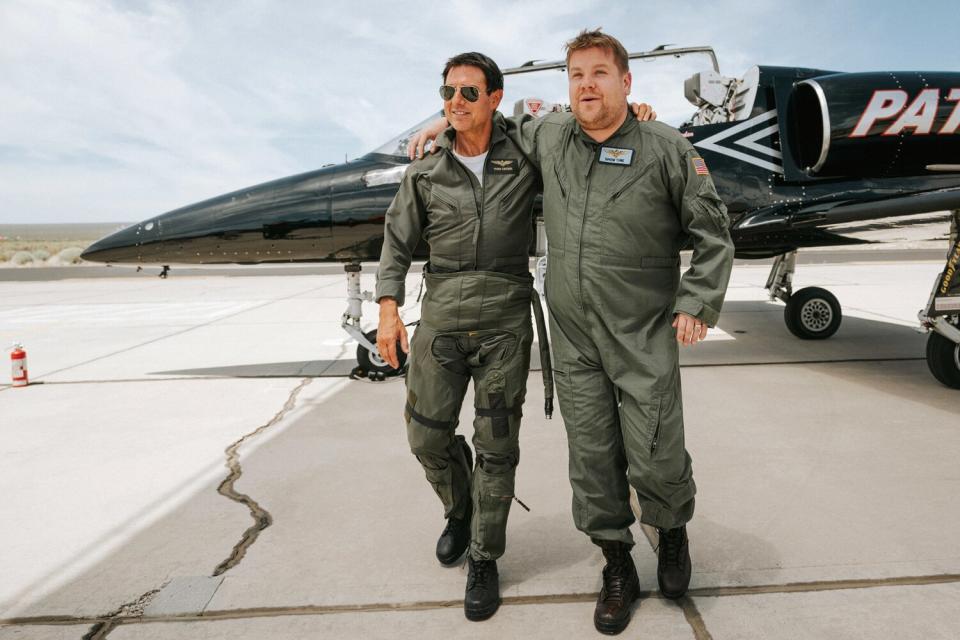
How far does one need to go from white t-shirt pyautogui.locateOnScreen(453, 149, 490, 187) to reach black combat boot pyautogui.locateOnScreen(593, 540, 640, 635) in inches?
58.0

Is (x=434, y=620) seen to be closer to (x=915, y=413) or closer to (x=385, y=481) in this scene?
(x=385, y=481)

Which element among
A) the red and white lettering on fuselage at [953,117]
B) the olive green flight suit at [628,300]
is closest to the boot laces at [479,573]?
the olive green flight suit at [628,300]

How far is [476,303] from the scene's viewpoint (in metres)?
2.44

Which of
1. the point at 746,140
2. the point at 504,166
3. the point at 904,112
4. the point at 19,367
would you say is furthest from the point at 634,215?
the point at 19,367

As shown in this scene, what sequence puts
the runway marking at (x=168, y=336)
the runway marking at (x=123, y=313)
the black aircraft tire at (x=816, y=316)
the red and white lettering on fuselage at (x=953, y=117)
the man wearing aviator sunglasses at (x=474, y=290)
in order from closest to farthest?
the man wearing aviator sunglasses at (x=474, y=290)
the red and white lettering on fuselage at (x=953, y=117)
the runway marking at (x=168, y=336)
the black aircraft tire at (x=816, y=316)
the runway marking at (x=123, y=313)

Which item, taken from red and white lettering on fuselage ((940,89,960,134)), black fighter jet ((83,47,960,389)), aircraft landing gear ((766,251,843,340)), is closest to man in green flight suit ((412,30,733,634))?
black fighter jet ((83,47,960,389))

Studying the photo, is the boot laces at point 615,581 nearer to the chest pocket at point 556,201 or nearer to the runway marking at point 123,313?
the chest pocket at point 556,201

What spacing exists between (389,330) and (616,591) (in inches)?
50.6

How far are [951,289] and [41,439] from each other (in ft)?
23.1

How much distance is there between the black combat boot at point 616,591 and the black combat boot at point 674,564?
0.35ft

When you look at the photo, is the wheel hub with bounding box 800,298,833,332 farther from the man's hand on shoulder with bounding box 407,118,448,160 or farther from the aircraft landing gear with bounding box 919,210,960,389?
the man's hand on shoulder with bounding box 407,118,448,160

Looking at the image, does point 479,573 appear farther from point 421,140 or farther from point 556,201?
point 421,140

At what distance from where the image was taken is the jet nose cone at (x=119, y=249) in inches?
218

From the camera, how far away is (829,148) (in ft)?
19.0
